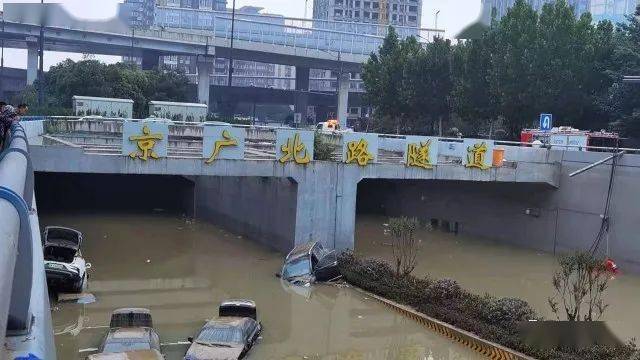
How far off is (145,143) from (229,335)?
942 centimetres

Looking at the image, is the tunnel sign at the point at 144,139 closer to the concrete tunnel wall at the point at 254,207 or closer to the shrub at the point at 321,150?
the concrete tunnel wall at the point at 254,207

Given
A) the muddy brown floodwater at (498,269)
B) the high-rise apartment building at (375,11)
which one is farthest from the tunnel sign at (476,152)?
the high-rise apartment building at (375,11)

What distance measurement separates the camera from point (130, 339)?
1276 centimetres

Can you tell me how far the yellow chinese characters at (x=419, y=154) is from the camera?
2480 cm

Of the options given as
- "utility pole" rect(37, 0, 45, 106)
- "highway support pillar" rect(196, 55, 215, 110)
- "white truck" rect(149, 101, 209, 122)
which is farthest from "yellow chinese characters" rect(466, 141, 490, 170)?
"highway support pillar" rect(196, 55, 215, 110)

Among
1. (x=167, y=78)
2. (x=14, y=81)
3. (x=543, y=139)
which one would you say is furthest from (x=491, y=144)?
(x=14, y=81)

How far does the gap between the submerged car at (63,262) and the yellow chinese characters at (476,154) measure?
14319mm

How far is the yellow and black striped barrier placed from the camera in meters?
13.7

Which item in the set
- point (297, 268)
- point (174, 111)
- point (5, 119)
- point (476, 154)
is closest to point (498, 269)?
point (476, 154)

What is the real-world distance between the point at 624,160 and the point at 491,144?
4789 millimetres

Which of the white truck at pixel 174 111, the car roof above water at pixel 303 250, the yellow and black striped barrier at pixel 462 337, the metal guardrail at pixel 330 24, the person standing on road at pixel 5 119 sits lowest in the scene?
the yellow and black striped barrier at pixel 462 337

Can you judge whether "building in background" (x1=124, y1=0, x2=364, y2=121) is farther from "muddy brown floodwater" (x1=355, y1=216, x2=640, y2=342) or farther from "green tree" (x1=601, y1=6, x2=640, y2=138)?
"muddy brown floodwater" (x1=355, y1=216, x2=640, y2=342)

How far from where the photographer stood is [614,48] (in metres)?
36.6

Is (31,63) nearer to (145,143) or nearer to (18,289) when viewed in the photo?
(145,143)
